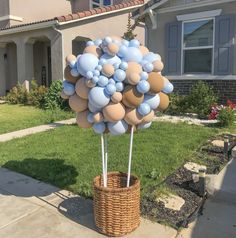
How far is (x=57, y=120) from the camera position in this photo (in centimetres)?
1050

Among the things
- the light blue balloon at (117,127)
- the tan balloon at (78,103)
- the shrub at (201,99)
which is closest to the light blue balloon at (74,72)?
the tan balloon at (78,103)

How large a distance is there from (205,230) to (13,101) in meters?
12.7

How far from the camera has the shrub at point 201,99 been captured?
9.91 metres

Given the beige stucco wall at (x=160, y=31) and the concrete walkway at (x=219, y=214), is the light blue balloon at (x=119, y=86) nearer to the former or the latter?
the concrete walkway at (x=219, y=214)

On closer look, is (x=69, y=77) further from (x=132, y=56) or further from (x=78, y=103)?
(x=132, y=56)

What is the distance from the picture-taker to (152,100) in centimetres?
344

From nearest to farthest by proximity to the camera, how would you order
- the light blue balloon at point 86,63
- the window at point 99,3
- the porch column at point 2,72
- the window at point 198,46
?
the light blue balloon at point 86,63 → the window at point 198,46 → the porch column at point 2,72 → the window at point 99,3

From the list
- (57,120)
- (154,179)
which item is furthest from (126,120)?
(57,120)

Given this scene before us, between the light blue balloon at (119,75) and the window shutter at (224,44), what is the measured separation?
25.6ft

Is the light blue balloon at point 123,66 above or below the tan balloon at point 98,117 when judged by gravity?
above

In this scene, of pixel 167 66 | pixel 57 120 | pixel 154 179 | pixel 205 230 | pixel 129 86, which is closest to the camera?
pixel 129 86

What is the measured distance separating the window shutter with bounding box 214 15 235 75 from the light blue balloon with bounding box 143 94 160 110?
24.5 feet

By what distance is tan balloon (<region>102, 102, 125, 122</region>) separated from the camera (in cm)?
327

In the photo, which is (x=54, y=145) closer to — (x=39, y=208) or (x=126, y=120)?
(x=39, y=208)
